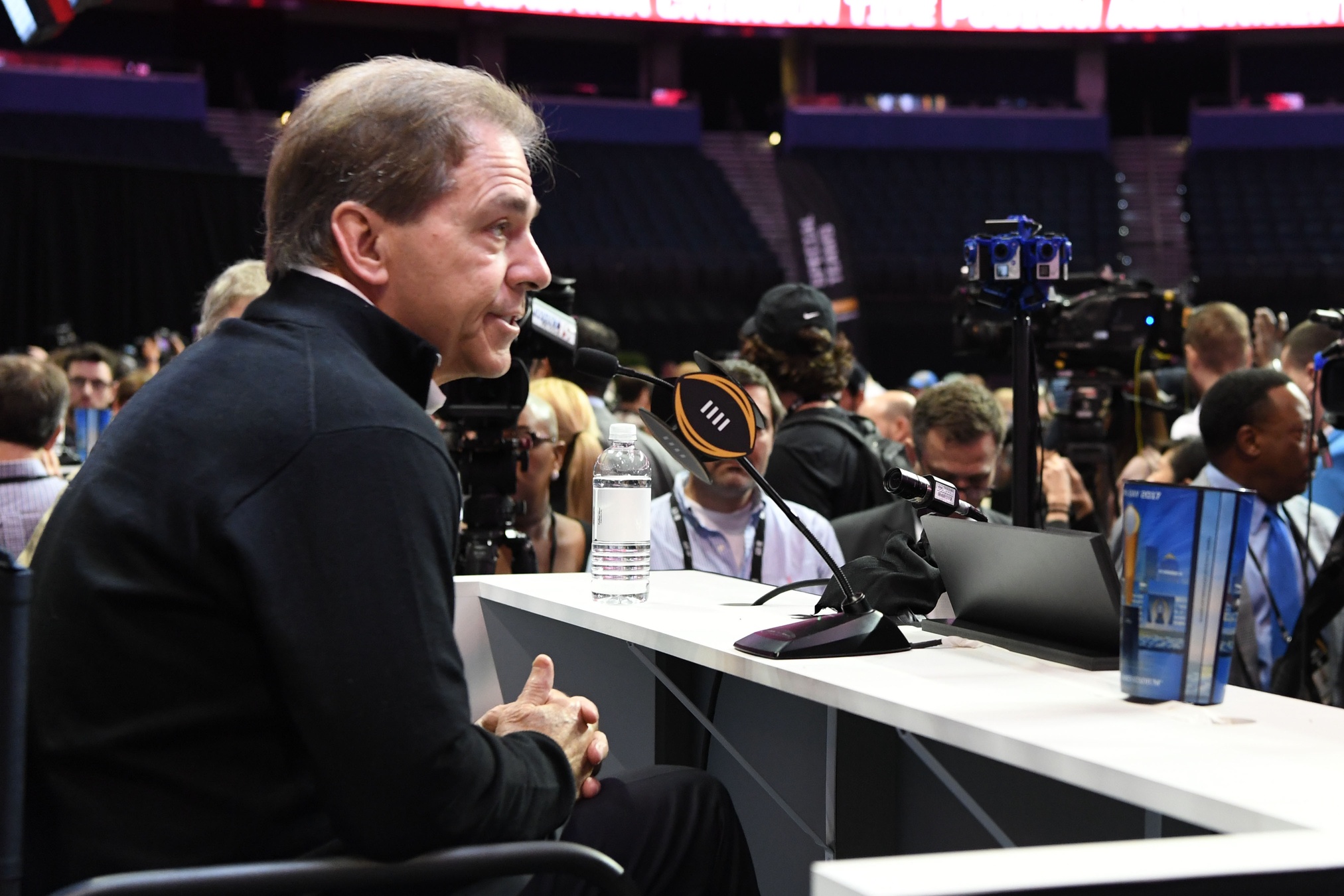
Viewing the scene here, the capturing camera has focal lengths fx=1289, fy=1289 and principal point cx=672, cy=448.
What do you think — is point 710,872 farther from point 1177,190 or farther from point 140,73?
point 1177,190

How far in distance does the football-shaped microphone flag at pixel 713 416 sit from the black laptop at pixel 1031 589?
22 cm

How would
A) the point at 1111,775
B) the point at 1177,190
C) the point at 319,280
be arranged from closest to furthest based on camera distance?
the point at 1111,775, the point at 319,280, the point at 1177,190

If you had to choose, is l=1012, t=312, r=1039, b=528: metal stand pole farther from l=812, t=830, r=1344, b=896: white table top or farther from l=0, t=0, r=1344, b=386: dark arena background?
l=0, t=0, r=1344, b=386: dark arena background

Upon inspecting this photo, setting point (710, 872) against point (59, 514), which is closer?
point (59, 514)

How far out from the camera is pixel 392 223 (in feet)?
3.58

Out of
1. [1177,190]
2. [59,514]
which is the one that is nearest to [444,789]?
[59,514]

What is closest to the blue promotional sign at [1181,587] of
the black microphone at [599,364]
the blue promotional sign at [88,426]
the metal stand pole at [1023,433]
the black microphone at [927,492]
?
the black microphone at [927,492]

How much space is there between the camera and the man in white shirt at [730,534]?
2338 mm

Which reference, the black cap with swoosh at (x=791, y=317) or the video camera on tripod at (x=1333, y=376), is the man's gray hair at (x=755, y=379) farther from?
the video camera on tripod at (x=1333, y=376)

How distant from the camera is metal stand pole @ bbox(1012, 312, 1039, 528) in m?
2.00

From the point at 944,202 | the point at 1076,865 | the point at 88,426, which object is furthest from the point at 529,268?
the point at 944,202

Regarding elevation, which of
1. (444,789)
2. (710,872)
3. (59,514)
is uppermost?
(59,514)

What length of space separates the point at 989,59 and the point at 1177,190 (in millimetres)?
2646

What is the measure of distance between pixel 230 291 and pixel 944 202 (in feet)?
37.8
